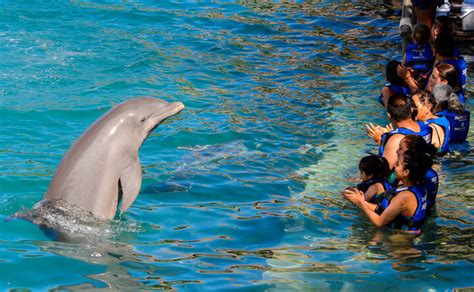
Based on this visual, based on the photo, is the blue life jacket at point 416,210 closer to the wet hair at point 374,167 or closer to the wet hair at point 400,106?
the wet hair at point 374,167

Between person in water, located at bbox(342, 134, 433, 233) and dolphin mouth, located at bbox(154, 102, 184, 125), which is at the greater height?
dolphin mouth, located at bbox(154, 102, 184, 125)

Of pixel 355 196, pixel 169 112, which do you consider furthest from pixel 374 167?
pixel 169 112

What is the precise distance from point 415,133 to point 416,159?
1.37 m

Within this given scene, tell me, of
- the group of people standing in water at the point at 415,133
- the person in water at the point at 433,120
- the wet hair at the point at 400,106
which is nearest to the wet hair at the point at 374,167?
the group of people standing in water at the point at 415,133

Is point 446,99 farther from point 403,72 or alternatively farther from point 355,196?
point 355,196

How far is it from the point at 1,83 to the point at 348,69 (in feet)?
19.5

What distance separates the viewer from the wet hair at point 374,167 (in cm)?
765

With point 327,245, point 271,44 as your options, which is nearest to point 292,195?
point 327,245

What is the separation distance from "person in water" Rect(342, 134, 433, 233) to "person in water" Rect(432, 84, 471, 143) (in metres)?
2.36

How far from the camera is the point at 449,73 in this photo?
9.73 meters

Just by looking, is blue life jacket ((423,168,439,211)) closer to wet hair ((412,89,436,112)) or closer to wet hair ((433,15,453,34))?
wet hair ((412,89,436,112))

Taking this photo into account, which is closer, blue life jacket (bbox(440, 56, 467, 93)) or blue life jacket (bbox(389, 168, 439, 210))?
blue life jacket (bbox(389, 168, 439, 210))

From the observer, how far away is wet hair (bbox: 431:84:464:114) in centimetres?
927

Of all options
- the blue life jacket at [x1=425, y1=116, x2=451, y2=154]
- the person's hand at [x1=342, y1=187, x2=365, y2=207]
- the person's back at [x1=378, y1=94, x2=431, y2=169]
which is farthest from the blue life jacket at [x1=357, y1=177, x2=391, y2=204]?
the blue life jacket at [x1=425, y1=116, x2=451, y2=154]
